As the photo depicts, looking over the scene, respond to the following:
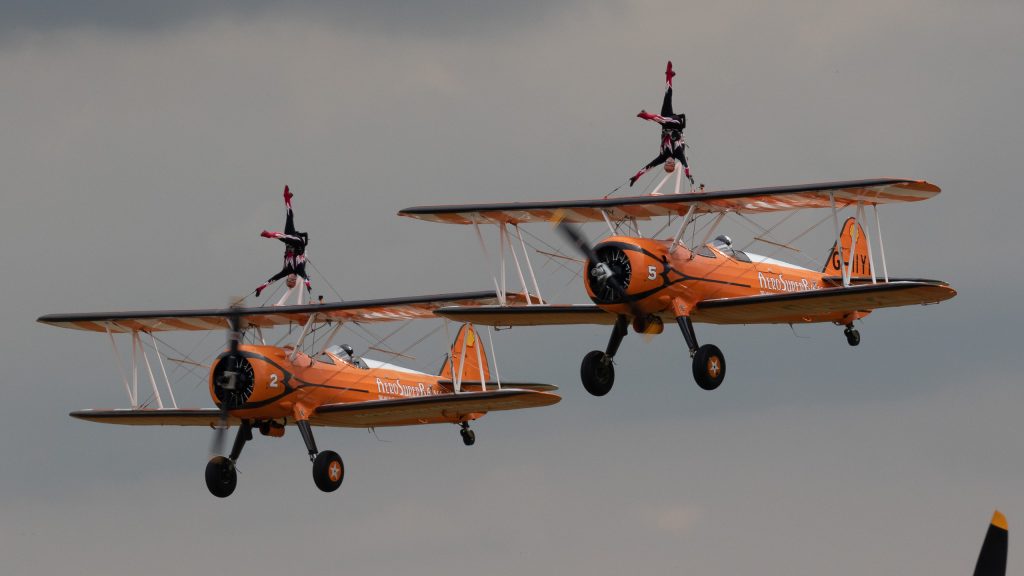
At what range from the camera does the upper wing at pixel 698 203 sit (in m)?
57.0

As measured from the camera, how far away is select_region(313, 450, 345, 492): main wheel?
208ft

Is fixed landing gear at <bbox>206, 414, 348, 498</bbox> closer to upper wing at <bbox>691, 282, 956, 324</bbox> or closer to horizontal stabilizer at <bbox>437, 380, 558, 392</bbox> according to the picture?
horizontal stabilizer at <bbox>437, 380, 558, 392</bbox>

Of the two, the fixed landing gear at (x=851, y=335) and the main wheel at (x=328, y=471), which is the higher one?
the fixed landing gear at (x=851, y=335)

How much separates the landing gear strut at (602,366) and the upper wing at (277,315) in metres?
4.79

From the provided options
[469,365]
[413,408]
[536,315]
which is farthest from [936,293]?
[469,365]

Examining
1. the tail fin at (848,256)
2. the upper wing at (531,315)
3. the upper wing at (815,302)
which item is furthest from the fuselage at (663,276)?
the tail fin at (848,256)

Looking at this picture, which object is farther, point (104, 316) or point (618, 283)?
point (104, 316)

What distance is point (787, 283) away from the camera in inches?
2375

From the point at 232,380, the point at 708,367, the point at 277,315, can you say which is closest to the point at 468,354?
the point at 277,315

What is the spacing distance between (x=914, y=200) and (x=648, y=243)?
19.5 ft

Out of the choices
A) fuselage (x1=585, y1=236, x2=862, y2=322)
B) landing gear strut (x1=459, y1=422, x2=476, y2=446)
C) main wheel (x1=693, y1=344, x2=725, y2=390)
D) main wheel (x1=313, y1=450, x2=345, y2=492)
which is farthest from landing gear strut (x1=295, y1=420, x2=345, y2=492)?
main wheel (x1=693, y1=344, x2=725, y2=390)

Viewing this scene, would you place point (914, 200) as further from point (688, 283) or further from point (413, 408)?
point (413, 408)

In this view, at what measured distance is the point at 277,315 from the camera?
65625 mm

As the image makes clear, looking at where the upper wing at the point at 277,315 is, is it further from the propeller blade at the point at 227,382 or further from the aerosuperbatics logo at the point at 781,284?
the aerosuperbatics logo at the point at 781,284
